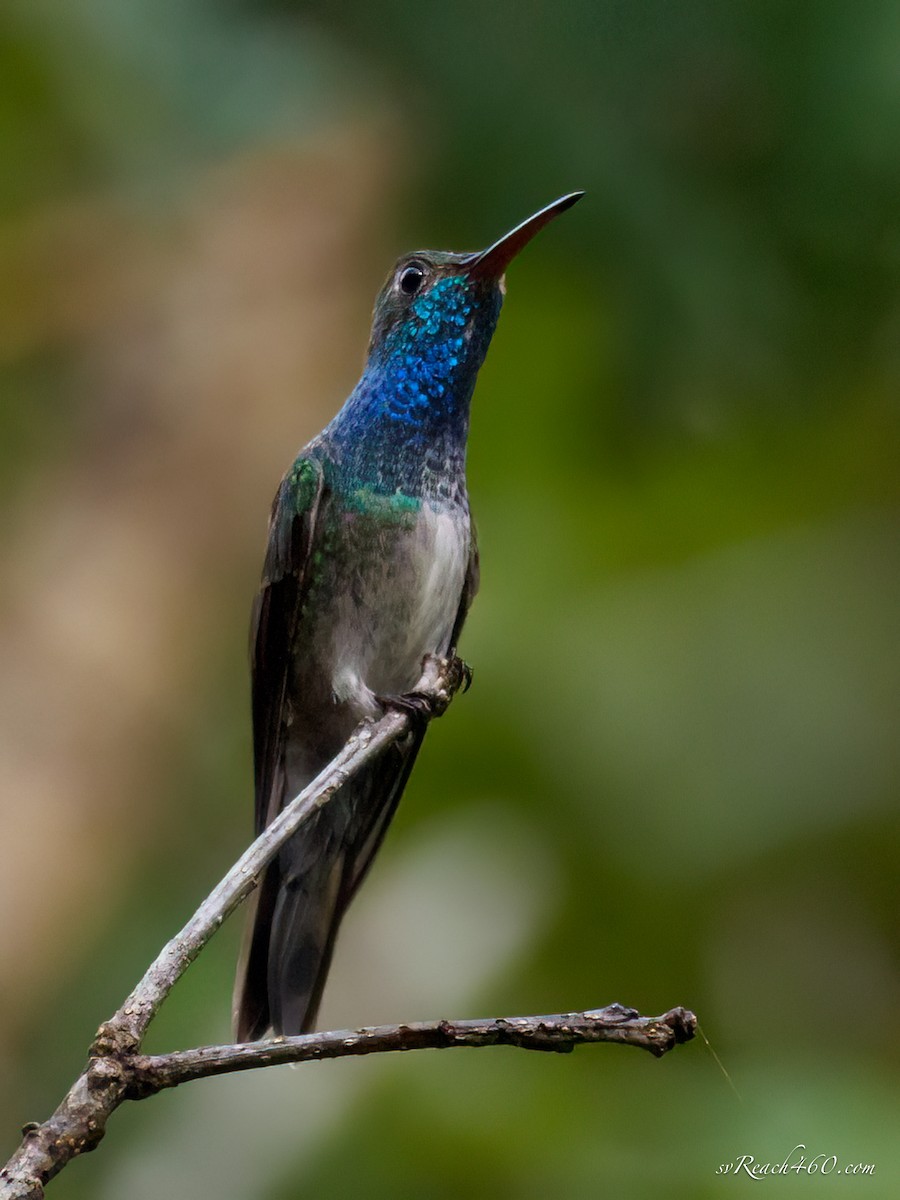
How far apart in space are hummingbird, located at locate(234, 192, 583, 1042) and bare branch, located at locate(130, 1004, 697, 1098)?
4.13 ft

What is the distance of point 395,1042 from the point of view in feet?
4.65

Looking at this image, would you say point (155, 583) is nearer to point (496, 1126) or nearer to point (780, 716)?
point (780, 716)

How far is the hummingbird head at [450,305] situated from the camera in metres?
3.03

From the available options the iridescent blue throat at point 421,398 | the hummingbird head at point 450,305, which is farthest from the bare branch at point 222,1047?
the hummingbird head at point 450,305

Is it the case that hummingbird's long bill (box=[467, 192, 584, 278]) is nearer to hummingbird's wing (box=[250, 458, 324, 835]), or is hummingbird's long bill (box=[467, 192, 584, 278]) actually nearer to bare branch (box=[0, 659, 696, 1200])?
hummingbird's wing (box=[250, 458, 324, 835])

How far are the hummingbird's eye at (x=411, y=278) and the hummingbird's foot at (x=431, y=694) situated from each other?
0.94m

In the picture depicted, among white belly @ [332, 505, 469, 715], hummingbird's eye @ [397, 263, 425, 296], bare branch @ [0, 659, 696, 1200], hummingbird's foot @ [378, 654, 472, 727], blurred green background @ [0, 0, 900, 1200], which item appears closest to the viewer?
bare branch @ [0, 659, 696, 1200]

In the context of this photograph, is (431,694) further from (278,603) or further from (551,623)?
(551,623)

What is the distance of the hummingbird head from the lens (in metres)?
3.03

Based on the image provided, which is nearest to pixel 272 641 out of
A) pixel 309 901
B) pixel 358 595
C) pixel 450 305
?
pixel 358 595

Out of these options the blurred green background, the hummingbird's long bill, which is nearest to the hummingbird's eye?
the hummingbird's long bill

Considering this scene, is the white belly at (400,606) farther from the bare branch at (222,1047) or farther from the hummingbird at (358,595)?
the bare branch at (222,1047)

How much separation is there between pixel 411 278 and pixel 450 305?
0.52 ft

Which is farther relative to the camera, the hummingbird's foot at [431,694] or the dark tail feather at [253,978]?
the dark tail feather at [253,978]
